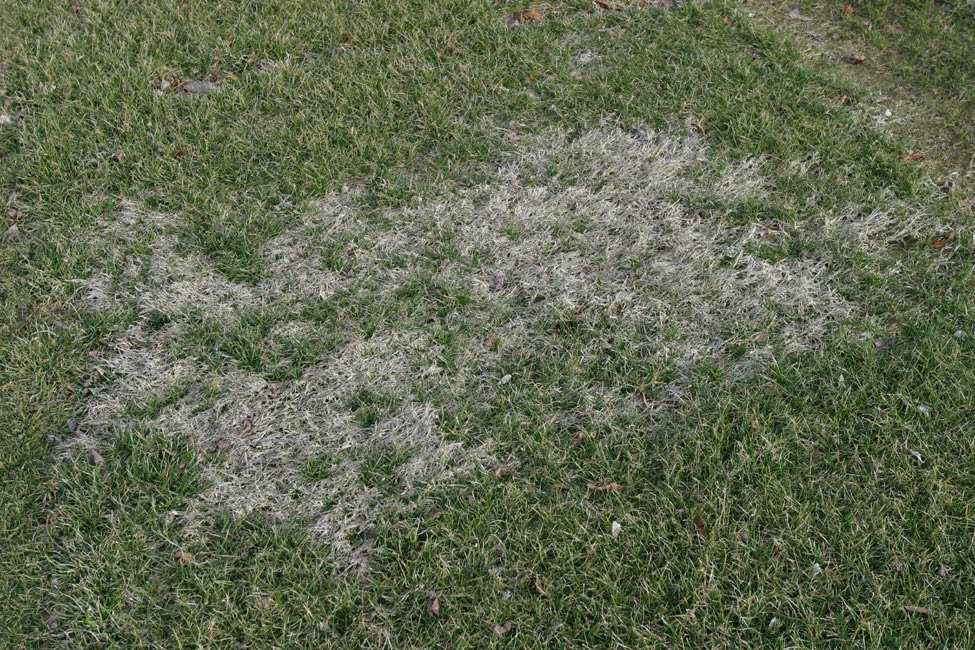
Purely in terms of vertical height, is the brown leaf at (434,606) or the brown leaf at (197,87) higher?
the brown leaf at (197,87)

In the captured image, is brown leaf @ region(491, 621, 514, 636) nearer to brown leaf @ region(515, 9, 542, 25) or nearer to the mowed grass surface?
the mowed grass surface

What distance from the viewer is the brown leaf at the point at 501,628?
9.80 ft

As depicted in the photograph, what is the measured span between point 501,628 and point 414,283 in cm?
175

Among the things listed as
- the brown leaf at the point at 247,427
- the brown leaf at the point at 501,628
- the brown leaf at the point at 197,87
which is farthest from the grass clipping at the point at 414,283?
the brown leaf at the point at 197,87

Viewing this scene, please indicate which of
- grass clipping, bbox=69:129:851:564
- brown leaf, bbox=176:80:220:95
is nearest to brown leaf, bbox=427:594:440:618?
grass clipping, bbox=69:129:851:564

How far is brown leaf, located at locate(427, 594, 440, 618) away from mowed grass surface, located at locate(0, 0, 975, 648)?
2 cm

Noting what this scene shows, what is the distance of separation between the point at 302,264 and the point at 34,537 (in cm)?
172

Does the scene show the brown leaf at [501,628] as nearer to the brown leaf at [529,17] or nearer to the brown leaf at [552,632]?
the brown leaf at [552,632]

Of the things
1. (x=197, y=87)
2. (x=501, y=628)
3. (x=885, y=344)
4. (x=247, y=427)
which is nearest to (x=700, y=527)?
(x=501, y=628)

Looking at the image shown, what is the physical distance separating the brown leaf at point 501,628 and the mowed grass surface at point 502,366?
3 centimetres

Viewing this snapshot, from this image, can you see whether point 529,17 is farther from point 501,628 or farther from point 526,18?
point 501,628

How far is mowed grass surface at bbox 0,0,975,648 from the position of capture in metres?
3.05

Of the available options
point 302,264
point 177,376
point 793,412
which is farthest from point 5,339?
point 793,412

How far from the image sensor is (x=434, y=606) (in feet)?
10.0
